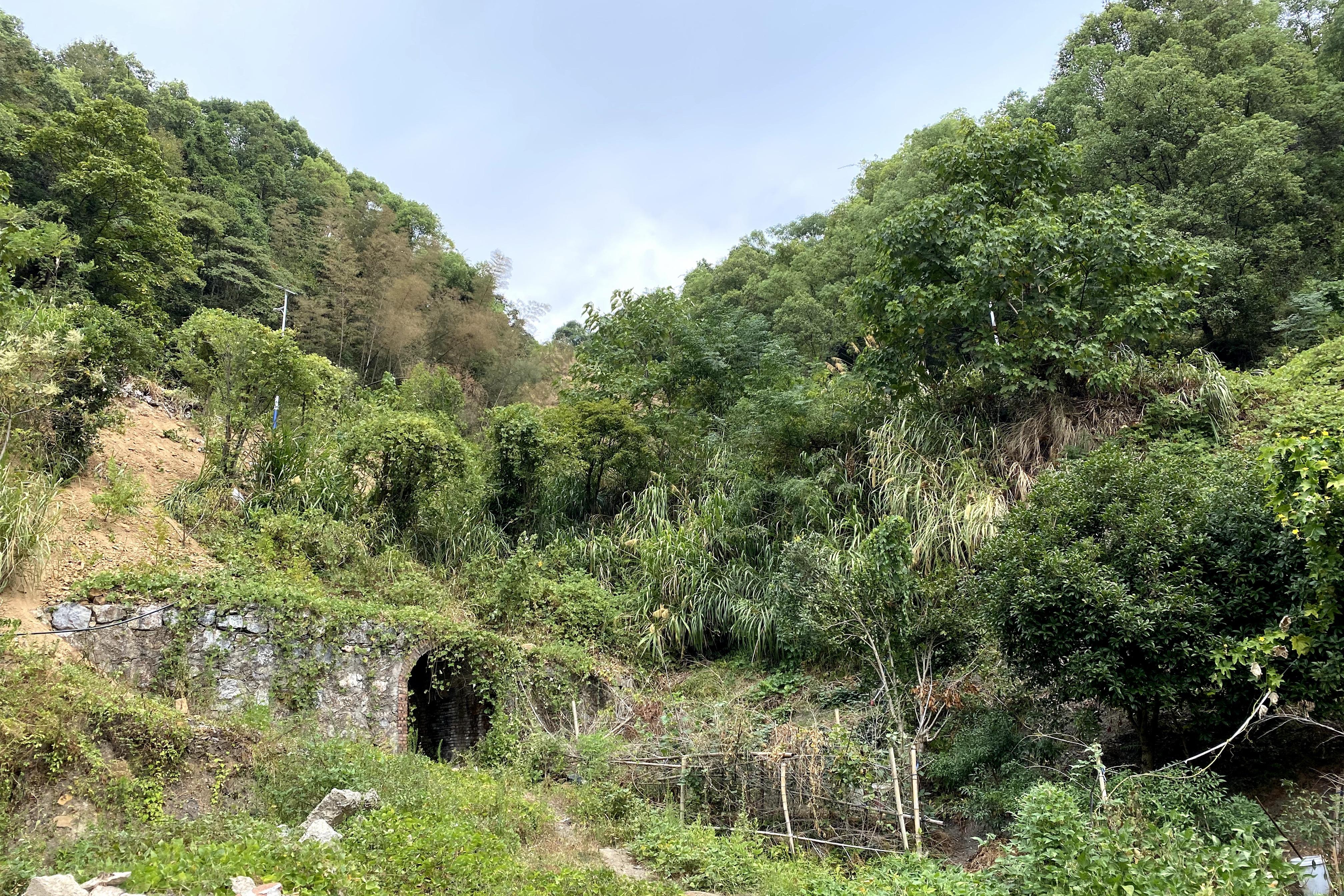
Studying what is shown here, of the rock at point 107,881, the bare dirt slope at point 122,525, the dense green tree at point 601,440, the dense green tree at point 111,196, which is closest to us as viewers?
the rock at point 107,881

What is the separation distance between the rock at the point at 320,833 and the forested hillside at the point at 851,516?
0.46m

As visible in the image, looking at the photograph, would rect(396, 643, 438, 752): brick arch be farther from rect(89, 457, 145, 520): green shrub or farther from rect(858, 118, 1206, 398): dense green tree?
rect(858, 118, 1206, 398): dense green tree

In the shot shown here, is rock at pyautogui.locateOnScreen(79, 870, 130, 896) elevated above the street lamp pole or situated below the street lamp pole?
below

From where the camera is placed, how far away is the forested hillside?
531cm

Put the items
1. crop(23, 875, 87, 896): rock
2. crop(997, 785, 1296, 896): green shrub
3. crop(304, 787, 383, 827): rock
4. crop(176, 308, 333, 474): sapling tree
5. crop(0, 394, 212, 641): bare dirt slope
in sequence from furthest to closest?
crop(176, 308, 333, 474): sapling tree, crop(0, 394, 212, 641): bare dirt slope, crop(304, 787, 383, 827): rock, crop(997, 785, 1296, 896): green shrub, crop(23, 875, 87, 896): rock

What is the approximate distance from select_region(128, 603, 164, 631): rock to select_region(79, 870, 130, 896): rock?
416 cm

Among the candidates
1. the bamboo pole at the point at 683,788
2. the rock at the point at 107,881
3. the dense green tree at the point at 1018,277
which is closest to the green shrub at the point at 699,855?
the bamboo pole at the point at 683,788

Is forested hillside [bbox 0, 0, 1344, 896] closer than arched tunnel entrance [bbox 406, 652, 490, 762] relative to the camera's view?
Yes

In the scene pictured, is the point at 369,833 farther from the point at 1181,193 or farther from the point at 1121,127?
the point at 1121,127

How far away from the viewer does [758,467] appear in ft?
40.5

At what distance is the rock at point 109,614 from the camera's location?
7379 mm

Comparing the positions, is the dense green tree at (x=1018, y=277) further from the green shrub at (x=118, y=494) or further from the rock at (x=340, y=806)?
the green shrub at (x=118, y=494)

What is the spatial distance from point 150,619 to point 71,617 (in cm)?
65

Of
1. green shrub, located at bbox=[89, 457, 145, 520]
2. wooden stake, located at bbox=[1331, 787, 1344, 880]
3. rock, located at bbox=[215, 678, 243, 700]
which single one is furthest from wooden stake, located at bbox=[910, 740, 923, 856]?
green shrub, located at bbox=[89, 457, 145, 520]
